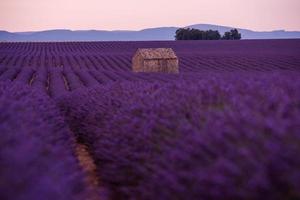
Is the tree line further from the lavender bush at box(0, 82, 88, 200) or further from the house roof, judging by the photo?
the lavender bush at box(0, 82, 88, 200)

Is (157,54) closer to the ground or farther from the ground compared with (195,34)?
farther from the ground

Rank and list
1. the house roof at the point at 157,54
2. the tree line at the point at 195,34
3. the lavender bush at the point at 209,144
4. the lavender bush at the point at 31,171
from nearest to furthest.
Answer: the lavender bush at the point at 209,144 → the lavender bush at the point at 31,171 → the house roof at the point at 157,54 → the tree line at the point at 195,34

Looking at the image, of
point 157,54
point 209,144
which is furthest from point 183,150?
point 157,54

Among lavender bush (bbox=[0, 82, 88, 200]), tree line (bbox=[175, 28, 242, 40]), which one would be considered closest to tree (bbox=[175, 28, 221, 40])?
tree line (bbox=[175, 28, 242, 40])

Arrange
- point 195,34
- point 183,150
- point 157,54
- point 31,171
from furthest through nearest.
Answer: point 195,34
point 157,54
point 183,150
point 31,171

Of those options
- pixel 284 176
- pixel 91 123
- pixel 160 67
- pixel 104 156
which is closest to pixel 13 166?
pixel 284 176

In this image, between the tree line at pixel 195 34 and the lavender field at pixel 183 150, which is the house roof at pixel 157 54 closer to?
the lavender field at pixel 183 150

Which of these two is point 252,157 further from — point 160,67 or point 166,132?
point 160,67

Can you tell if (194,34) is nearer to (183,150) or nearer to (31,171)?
(183,150)

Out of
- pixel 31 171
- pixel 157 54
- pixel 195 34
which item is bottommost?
pixel 195 34

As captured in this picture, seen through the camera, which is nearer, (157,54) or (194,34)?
(157,54)

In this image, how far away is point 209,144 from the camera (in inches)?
105

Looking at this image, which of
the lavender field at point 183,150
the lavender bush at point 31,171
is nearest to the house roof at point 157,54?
the lavender field at point 183,150

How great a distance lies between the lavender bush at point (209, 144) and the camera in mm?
2137
